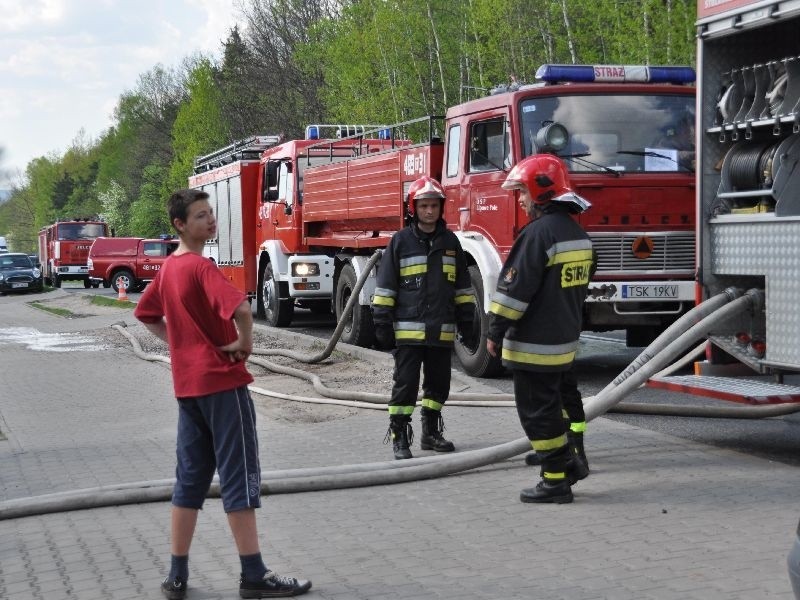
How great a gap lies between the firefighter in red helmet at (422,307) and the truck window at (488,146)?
11.8 feet

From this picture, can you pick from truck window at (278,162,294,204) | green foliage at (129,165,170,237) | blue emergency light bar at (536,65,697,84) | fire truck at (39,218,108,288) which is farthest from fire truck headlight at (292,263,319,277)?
green foliage at (129,165,170,237)

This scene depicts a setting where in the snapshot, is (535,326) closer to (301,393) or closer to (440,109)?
(301,393)

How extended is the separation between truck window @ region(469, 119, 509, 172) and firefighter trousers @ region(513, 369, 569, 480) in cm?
527

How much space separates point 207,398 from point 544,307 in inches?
85.7

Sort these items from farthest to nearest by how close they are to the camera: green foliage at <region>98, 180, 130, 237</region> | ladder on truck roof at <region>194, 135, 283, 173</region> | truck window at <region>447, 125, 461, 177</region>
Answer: green foliage at <region>98, 180, 130, 237</region>
ladder on truck roof at <region>194, 135, 283, 173</region>
truck window at <region>447, 125, 461, 177</region>

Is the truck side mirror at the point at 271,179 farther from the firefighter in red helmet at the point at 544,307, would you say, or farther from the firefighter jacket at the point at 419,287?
the firefighter in red helmet at the point at 544,307

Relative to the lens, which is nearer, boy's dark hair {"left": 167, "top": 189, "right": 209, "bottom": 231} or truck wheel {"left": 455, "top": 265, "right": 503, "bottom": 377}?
boy's dark hair {"left": 167, "top": 189, "right": 209, "bottom": 231}

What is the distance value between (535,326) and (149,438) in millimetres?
4060

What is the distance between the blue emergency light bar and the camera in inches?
456

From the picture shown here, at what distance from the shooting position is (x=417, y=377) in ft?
26.6

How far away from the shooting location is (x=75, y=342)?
65.3 feet

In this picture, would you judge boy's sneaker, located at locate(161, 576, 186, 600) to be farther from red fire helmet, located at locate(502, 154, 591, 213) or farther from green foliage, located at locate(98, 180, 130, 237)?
green foliage, located at locate(98, 180, 130, 237)

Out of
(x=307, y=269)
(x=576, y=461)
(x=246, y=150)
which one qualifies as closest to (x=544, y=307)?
(x=576, y=461)

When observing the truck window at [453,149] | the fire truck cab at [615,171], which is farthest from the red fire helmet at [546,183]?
the truck window at [453,149]
